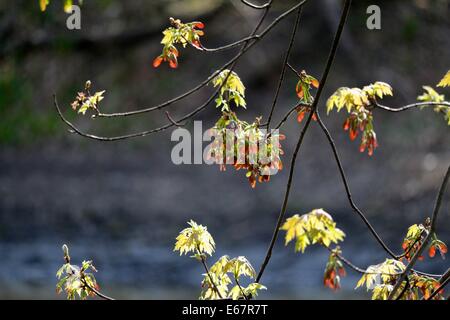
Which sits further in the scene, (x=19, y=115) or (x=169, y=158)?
(x=19, y=115)

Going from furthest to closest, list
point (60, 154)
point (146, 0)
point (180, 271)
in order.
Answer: point (146, 0)
point (60, 154)
point (180, 271)

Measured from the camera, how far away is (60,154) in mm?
14125

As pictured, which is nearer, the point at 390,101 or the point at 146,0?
the point at 390,101

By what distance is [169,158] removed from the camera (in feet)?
45.1

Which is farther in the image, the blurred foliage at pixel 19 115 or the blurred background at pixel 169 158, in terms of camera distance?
the blurred foliage at pixel 19 115

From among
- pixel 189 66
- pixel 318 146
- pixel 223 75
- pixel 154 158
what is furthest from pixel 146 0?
pixel 223 75

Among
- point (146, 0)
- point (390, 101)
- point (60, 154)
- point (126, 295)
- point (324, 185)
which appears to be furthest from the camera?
point (146, 0)

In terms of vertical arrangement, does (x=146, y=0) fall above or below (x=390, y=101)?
above

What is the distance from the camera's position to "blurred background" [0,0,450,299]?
10.4 m

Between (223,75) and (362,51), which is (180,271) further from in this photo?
(223,75)

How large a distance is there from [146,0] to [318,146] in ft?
15.9

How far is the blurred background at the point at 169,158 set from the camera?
10.4 metres

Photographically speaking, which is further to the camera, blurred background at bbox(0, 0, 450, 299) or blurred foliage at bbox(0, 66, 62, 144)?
blurred foliage at bbox(0, 66, 62, 144)

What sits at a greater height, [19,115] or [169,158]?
[19,115]
